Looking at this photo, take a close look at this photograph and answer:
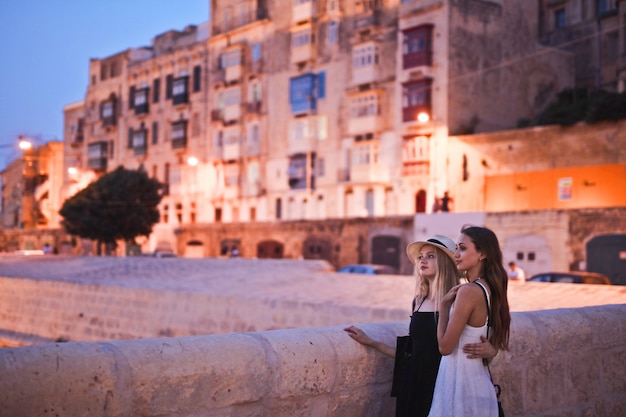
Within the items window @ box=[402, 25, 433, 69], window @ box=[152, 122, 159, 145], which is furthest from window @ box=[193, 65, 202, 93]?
window @ box=[402, 25, 433, 69]

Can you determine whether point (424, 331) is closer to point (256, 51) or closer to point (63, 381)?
point (63, 381)

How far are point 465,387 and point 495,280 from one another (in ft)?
1.85

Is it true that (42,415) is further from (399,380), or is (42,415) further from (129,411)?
(399,380)

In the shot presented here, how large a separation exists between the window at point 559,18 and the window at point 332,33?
39.5ft

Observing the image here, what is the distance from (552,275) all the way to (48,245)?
4329 centimetres

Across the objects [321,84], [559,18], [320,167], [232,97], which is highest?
[559,18]

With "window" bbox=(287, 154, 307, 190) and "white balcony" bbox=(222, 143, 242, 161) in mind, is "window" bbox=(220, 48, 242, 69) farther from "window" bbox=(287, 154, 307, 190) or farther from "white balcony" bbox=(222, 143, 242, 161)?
"window" bbox=(287, 154, 307, 190)

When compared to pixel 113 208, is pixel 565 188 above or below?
above

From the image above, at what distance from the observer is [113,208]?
43562 mm

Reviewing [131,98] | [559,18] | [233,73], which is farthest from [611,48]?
[131,98]

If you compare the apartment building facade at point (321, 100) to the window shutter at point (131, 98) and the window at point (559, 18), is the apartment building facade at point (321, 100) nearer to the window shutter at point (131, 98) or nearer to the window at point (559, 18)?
the window shutter at point (131, 98)

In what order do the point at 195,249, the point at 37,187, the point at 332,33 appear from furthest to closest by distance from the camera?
the point at 37,187 < the point at 195,249 < the point at 332,33

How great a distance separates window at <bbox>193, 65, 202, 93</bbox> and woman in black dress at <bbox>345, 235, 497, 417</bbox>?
5119 centimetres

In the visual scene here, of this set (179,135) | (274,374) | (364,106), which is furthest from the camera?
(179,135)
